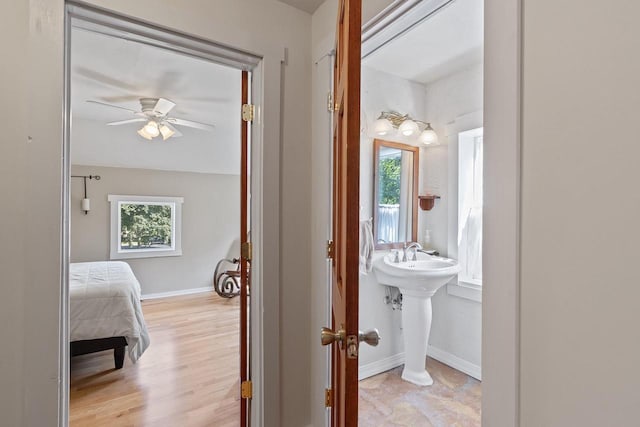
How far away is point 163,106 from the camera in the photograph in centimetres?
297

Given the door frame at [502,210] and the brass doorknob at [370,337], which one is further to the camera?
the brass doorknob at [370,337]

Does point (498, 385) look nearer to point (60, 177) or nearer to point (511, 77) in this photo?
point (511, 77)

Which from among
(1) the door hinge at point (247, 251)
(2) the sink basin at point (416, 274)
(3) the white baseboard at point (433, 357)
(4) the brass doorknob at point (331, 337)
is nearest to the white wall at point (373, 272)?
(3) the white baseboard at point (433, 357)

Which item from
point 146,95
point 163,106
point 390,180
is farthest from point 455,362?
point 146,95

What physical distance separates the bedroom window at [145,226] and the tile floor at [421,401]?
13.9ft

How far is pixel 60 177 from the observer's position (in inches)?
46.6

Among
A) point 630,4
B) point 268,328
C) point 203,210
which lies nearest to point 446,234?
point 268,328

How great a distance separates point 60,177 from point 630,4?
5.40 feet

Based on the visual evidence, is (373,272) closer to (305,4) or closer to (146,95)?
(305,4)

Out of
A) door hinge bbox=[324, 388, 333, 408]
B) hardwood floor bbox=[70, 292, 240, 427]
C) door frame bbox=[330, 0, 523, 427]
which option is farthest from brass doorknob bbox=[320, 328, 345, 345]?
hardwood floor bbox=[70, 292, 240, 427]

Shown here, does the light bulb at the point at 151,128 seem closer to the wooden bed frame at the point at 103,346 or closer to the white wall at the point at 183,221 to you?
the wooden bed frame at the point at 103,346

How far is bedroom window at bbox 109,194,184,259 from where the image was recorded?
16.6 feet

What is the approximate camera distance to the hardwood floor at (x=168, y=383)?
2152 millimetres

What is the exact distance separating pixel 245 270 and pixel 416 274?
47.3 inches
